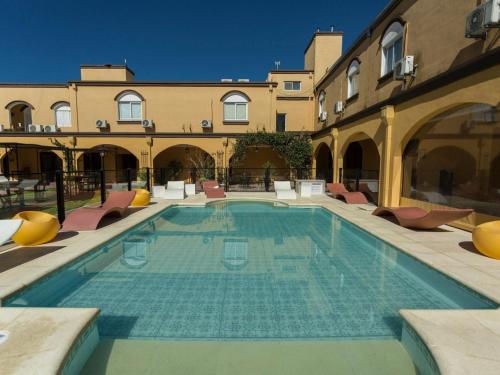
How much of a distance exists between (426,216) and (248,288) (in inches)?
191

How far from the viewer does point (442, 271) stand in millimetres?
4449

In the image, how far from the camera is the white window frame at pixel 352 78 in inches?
528

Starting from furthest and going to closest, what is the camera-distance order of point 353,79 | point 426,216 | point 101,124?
1. point 101,124
2. point 353,79
3. point 426,216

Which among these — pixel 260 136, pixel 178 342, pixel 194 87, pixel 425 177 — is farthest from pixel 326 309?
pixel 194 87

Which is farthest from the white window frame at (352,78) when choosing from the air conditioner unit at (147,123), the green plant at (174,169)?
the air conditioner unit at (147,123)

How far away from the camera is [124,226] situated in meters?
7.57

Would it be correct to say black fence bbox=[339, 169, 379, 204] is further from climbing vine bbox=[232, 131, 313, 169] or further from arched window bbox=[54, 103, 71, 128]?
arched window bbox=[54, 103, 71, 128]

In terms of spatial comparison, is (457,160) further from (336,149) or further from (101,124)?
(101,124)

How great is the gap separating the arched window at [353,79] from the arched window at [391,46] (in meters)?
2.43

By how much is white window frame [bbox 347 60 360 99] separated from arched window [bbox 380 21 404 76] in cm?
233

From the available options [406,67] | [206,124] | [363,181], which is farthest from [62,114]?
[406,67]

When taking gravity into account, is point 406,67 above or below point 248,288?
above

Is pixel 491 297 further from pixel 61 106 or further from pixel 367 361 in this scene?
pixel 61 106

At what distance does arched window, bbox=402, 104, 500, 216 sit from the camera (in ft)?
23.5
